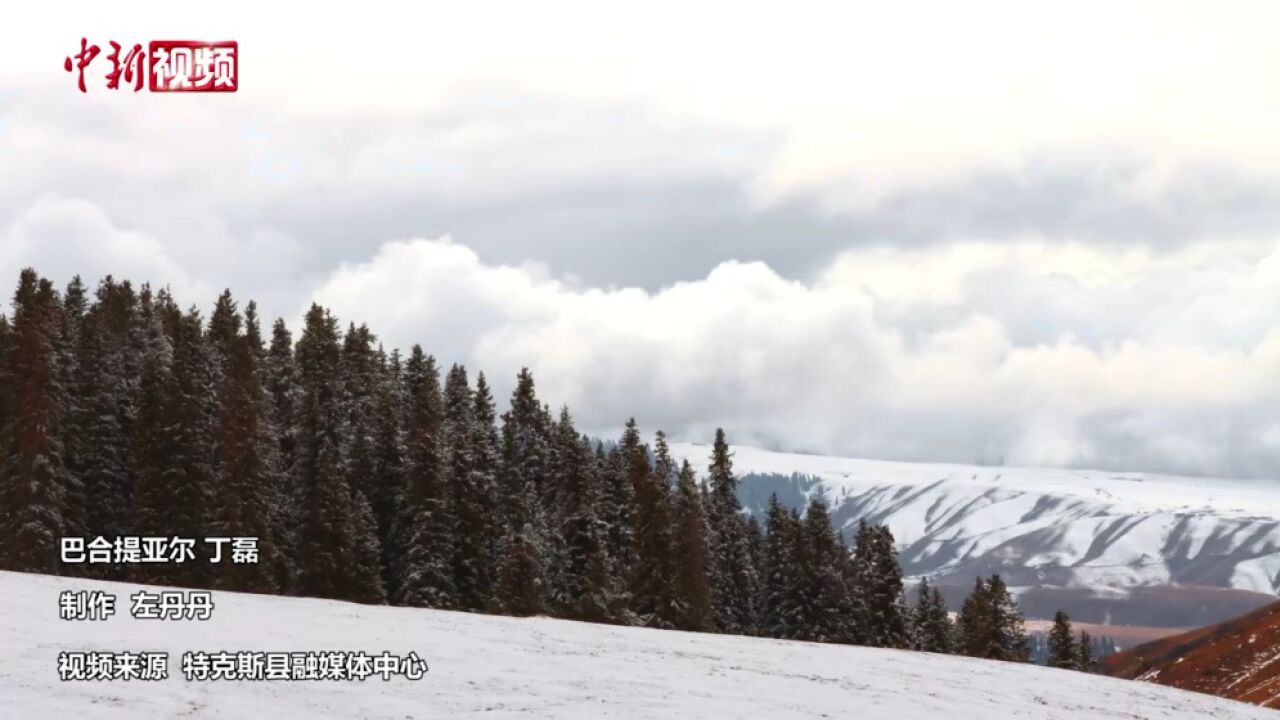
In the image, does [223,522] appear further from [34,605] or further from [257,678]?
[257,678]

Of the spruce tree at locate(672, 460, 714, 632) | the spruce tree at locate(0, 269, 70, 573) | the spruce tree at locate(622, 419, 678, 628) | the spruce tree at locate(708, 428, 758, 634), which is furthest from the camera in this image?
the spruce tree at locate(708, 428, 758, 634)

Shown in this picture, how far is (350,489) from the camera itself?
77.6 m

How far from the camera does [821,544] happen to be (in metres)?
95.6

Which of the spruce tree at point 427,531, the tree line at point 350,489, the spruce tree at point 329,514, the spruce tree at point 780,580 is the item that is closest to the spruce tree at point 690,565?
the tree line at point 350,489

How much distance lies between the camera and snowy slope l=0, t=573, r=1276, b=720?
25156 mm

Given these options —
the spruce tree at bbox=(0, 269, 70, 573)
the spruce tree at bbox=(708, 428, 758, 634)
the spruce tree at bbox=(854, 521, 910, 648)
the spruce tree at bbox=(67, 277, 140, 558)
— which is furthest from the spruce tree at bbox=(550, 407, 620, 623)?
the spruce tree at bbox=(0, 269, 70, 573)

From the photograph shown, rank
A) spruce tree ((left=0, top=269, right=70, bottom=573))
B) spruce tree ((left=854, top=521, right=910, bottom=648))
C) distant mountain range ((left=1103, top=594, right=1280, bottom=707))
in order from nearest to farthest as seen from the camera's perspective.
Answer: spruce tree ((left=0, top=269, right=70, bottom=573))
spruce tree ((left=854, top=521, right=910, bottom=648))
distant mountain range ((left=1103, top=594, right=1280, bottom=707))

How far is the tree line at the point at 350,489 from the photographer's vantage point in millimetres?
67875

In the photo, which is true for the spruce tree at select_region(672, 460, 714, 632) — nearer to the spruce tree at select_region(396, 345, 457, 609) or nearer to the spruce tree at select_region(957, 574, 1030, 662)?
the spruce tree at select_region(396, 345, 457, 609)

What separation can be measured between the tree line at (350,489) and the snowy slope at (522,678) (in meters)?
26.0

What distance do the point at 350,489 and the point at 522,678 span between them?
1954 inches

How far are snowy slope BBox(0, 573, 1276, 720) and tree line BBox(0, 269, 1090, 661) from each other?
26006 mm

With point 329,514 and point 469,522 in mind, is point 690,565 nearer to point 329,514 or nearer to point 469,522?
point 469,522

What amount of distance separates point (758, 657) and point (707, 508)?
2438 inches
